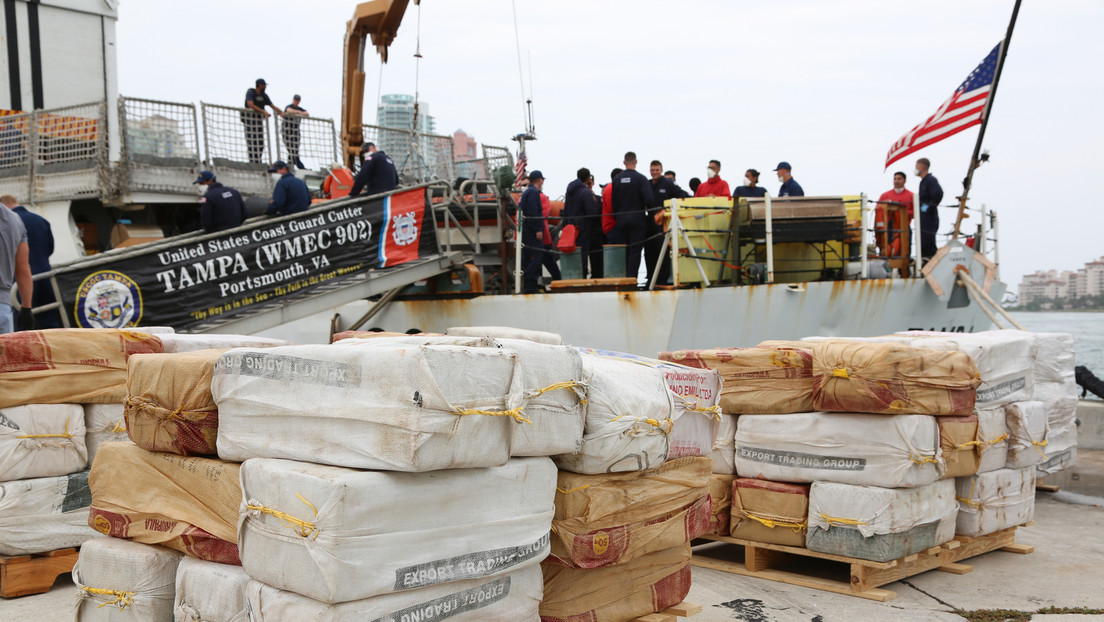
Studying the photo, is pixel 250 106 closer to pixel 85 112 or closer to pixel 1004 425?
pixel 85 112

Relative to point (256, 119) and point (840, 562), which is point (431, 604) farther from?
point (256, 119)

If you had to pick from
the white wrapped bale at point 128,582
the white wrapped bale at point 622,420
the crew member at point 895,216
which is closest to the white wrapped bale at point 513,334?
the white wrapped bale at point 622,420

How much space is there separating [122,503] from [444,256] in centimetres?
793

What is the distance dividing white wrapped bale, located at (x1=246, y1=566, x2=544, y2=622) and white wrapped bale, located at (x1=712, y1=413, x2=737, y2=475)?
2.62 meters

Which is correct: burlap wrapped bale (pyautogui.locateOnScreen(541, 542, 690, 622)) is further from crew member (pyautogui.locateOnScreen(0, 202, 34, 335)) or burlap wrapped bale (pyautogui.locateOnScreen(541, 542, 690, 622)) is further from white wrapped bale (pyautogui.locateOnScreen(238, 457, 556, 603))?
crew member (pyautogui.locateOnScreen(0, 202, 34, 335))

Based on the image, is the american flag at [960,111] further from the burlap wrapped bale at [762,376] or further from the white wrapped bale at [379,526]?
the white wrapped bale at [379,526]

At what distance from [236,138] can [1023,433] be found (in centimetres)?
1199

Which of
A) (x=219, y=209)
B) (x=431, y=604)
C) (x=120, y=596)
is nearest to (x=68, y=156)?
(x=219, y=209)

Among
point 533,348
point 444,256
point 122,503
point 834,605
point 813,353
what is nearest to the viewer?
point 533,348

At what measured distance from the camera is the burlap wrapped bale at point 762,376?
557 centimetres

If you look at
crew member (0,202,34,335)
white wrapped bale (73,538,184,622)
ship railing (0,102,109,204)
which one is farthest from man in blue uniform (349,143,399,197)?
white wrapped bale (73,538,184,622)

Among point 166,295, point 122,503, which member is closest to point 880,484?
point 122,503

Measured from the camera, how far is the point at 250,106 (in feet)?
47.2

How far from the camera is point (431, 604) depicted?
3.09m
